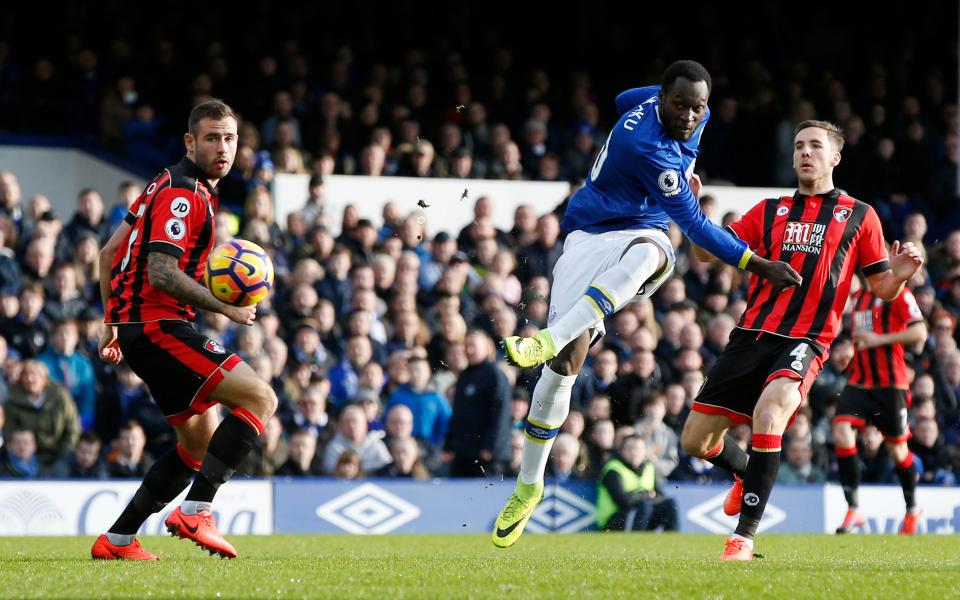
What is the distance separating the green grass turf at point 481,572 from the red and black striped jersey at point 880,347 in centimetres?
261

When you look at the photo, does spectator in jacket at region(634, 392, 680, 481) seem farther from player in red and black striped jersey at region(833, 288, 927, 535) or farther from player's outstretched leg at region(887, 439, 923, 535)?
player's outstretched leg at region(887, 439, 923, 535)

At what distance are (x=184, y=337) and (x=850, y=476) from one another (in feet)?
21.3

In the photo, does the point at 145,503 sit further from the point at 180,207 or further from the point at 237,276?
the point at 180,207

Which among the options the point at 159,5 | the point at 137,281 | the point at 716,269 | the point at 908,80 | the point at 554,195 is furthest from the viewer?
the point at 908,80

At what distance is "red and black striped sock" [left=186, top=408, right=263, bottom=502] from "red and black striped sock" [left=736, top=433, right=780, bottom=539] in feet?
8.66

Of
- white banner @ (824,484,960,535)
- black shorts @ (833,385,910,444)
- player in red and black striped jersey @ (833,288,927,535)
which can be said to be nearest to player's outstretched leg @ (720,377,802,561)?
player in red and black striped jersey @ (833,288,927,535)

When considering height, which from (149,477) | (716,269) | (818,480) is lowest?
(818,480)

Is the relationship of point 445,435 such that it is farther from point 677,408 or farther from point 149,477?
point 149,477

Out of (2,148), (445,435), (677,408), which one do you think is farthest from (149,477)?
(2,148)

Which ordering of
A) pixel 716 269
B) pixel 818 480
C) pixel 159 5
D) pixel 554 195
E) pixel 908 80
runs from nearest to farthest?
pixel 818 480 → pixel 716 269 → pixel 554 195 → pixel 159 5 → pixel 908 80

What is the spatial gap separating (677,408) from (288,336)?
11.8 ft

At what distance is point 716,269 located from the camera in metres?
14.8

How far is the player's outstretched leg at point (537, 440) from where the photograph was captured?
7.95m

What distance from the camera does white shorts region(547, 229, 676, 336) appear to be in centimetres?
782
